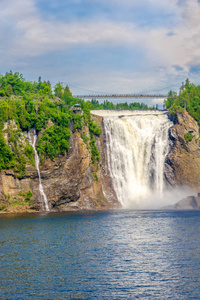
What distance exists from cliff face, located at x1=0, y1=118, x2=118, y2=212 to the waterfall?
5.34 meters

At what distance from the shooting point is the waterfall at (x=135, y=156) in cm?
11906

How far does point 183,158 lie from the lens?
411 ft

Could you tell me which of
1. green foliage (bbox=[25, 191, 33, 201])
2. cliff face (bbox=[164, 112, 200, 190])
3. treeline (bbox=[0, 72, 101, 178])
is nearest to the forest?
treeline (bbox=[0, 72, 101, 178])

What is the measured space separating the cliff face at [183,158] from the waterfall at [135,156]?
7.39 ft

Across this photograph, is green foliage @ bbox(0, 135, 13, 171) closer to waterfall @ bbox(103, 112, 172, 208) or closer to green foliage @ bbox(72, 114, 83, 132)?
green foliage @ bbox(72, 114, 83, 132)

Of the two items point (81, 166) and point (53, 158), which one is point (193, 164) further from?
point (53, 158)

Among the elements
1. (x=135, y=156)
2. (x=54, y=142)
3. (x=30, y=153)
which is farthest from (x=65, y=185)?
(x=135, y=156)

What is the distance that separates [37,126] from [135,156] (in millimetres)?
33568

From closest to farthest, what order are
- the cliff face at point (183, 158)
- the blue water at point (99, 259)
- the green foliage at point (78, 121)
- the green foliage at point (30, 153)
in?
the blue water at point (99, 259) < the green foliage at point (30, 153) < the green foliage at point (78, 121) < the cliff face at point (183, 158)

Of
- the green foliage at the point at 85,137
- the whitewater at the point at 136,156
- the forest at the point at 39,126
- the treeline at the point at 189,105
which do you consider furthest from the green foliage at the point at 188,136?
the green foliage at the point at 85,137

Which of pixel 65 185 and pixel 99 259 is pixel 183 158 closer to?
pixel 65 185

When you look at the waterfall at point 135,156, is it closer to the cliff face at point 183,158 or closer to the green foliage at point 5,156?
A: the cliff face at point 183,158

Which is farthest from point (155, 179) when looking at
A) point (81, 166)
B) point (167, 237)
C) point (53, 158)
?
point (167, 237)

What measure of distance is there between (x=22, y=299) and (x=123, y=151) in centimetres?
8992
